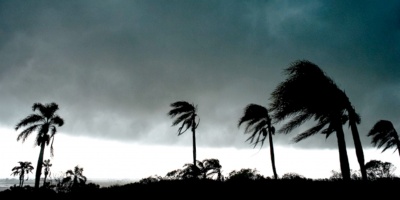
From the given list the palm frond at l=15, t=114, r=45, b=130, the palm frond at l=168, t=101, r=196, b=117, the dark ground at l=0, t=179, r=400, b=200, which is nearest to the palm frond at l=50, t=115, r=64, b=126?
the palm frond at l=15, t=114, r=45, b=130

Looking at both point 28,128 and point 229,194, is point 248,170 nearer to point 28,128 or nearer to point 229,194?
point 28,128

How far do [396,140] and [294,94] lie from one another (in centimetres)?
1641

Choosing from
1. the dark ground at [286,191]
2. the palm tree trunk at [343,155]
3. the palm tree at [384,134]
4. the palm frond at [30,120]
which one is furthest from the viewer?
the palm frond at [30,120]

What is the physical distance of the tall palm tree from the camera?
19.0 feet

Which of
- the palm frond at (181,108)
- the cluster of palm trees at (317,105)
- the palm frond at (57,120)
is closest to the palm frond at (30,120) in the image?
the palm frond at (57,120)

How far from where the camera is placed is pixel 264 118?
20.9 m

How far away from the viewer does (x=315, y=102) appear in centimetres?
585

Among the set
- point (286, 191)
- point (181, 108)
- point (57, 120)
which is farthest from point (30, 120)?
point (286, 191)

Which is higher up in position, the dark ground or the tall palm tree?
the tall palm tree

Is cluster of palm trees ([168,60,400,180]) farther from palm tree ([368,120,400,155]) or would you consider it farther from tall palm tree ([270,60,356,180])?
palm tree ([368,120,400,155])

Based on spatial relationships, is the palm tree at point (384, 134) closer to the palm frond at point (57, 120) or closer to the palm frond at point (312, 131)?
the palm frond at point (312, 131)

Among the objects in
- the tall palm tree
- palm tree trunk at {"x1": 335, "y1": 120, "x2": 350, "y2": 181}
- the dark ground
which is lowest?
the dark ground

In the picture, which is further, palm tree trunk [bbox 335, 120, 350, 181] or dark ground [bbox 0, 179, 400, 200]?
palm tree trunk [bbox 335, 120, 350, 181]

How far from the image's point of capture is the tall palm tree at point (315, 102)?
228 inches
